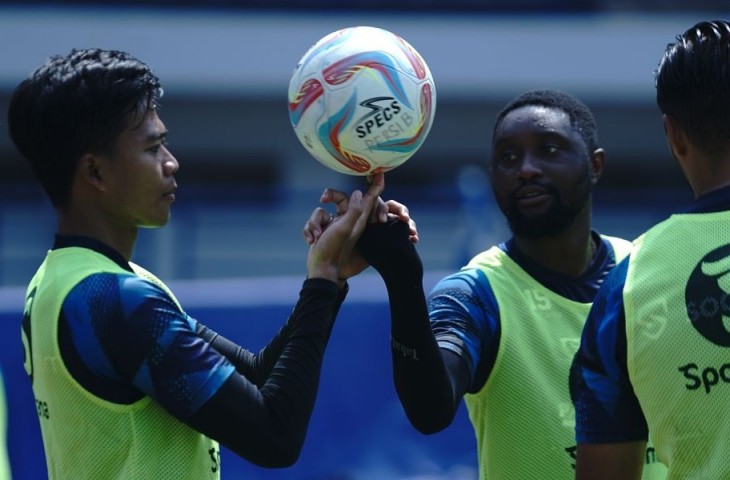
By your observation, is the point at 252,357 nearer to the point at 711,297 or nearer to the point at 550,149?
the point at 550,149

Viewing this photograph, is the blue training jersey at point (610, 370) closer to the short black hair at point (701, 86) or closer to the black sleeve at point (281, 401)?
the short black hair at point (701, 86)

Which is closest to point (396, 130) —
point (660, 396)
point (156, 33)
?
point (660, 396)

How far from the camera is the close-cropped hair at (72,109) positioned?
3.01 m

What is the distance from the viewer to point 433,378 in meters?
3.28

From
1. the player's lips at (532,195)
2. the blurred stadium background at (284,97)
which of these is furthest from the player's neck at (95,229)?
the blurred stadium background at (284,97)

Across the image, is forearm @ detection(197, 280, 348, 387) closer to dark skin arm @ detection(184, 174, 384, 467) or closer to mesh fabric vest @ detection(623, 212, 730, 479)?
dark skin arm @ detection(184, 174, 384, 467)

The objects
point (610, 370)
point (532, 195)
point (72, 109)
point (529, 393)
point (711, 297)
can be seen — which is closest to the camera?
point (711, 297)

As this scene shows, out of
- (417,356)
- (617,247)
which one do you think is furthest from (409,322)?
(617,247)

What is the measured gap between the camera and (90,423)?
2.90 meters

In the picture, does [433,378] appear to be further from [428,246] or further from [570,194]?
[428,246]

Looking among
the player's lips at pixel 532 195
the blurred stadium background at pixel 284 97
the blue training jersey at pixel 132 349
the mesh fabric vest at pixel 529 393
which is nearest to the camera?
the blue training jersey at pixel 132 349

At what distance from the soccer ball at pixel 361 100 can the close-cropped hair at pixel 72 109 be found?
0.43m

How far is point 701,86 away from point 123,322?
4.62 ft

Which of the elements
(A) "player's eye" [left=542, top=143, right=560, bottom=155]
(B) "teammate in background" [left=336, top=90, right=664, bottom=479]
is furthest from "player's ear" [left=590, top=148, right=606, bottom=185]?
(A) "player's eye" [left=542, top=143, right=560, bottom=155]
